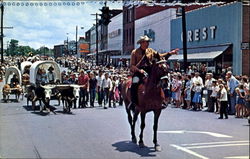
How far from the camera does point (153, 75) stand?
3.02m

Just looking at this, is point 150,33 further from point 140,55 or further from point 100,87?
point 100,87

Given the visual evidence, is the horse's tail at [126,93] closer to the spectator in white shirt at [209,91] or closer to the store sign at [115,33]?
the store sign at [115,33]

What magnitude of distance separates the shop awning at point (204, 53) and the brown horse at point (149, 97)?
0.50 m

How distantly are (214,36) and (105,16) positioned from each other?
725mm

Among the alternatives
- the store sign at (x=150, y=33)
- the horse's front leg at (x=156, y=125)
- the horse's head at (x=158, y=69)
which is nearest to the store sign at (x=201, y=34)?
the store sign at (x=150, y=33)

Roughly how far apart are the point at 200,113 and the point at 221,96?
0.28m

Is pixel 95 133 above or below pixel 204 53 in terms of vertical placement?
below

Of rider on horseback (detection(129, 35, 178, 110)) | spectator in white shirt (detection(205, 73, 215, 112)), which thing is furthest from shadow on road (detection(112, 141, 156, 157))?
spectator in white shirt (detection(205, 73, 215, 112))

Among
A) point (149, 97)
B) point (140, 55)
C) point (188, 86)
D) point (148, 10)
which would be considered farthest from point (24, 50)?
point (149, 97)

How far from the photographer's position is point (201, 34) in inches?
80.8

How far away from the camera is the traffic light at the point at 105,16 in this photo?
2.38m

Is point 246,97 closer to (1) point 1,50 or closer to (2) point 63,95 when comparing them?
(1) point 1,50

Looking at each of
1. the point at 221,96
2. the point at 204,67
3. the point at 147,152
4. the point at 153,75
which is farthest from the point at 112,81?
the point at 204,67

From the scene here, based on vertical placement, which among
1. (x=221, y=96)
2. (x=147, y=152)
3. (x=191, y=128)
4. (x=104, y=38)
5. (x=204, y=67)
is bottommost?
(x=147, y=152)
